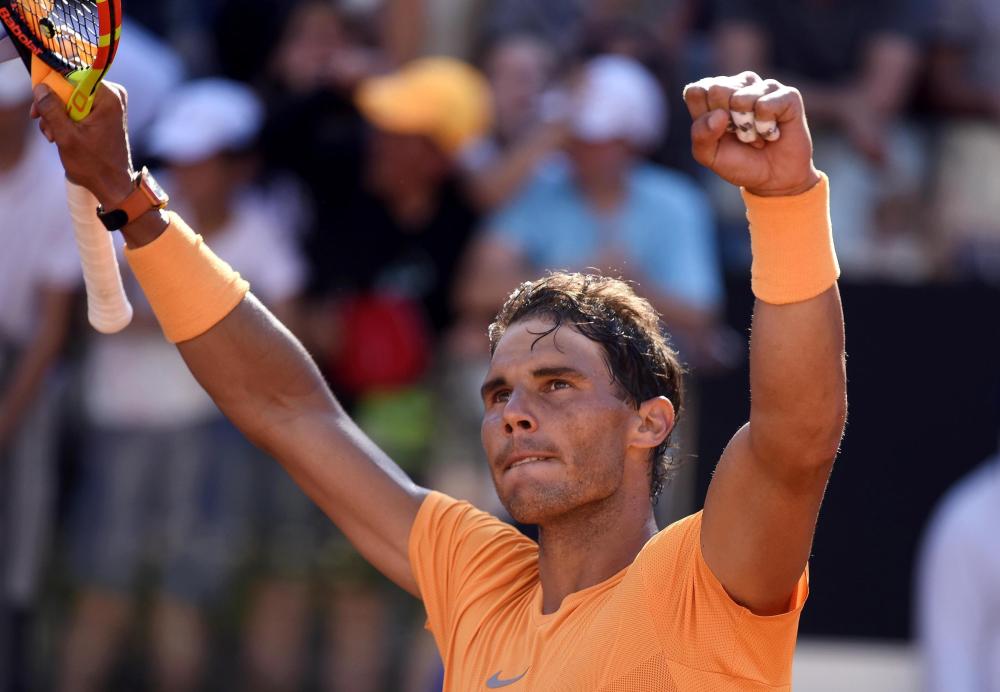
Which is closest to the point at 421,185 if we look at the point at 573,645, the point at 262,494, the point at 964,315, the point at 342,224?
the point at 342,224

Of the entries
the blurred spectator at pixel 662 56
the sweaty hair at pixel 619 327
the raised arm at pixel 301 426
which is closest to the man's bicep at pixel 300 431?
the raised arm at pixel 301 426

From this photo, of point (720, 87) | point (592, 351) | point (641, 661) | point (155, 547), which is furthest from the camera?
point (155, 547)

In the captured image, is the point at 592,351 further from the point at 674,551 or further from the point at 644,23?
the point at 644,23

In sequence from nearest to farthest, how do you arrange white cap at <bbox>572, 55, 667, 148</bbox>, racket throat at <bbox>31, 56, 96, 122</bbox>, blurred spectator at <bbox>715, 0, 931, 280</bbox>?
racket throat at <bbox>31, 56, 96, 122</bbox>, white cap at <bbox>572, 55, 667, 148</bbox>, blurred spectator at <bbox>715, 0, 931, 280</bbox>

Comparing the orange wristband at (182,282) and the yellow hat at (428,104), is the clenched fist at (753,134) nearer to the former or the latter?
the orange wristband at (182,282)

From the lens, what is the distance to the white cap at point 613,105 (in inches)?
229

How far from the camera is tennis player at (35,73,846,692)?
2.33 meters

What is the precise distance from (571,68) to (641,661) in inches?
160

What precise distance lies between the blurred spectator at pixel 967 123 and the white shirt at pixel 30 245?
3420mm

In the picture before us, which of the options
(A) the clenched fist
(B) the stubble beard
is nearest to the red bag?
(B) the stubble beard

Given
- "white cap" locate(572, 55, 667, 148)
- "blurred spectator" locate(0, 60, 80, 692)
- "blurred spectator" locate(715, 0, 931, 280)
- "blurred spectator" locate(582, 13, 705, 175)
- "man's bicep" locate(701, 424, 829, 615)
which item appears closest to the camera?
"man's bicep" locate(701, 424, 829, 615)

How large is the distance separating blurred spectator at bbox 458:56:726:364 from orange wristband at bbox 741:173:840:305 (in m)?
3.29

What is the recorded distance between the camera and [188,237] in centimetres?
304

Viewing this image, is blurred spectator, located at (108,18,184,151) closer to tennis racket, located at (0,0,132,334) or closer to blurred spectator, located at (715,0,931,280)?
blurred spectator, located at (715,0,931,280)
